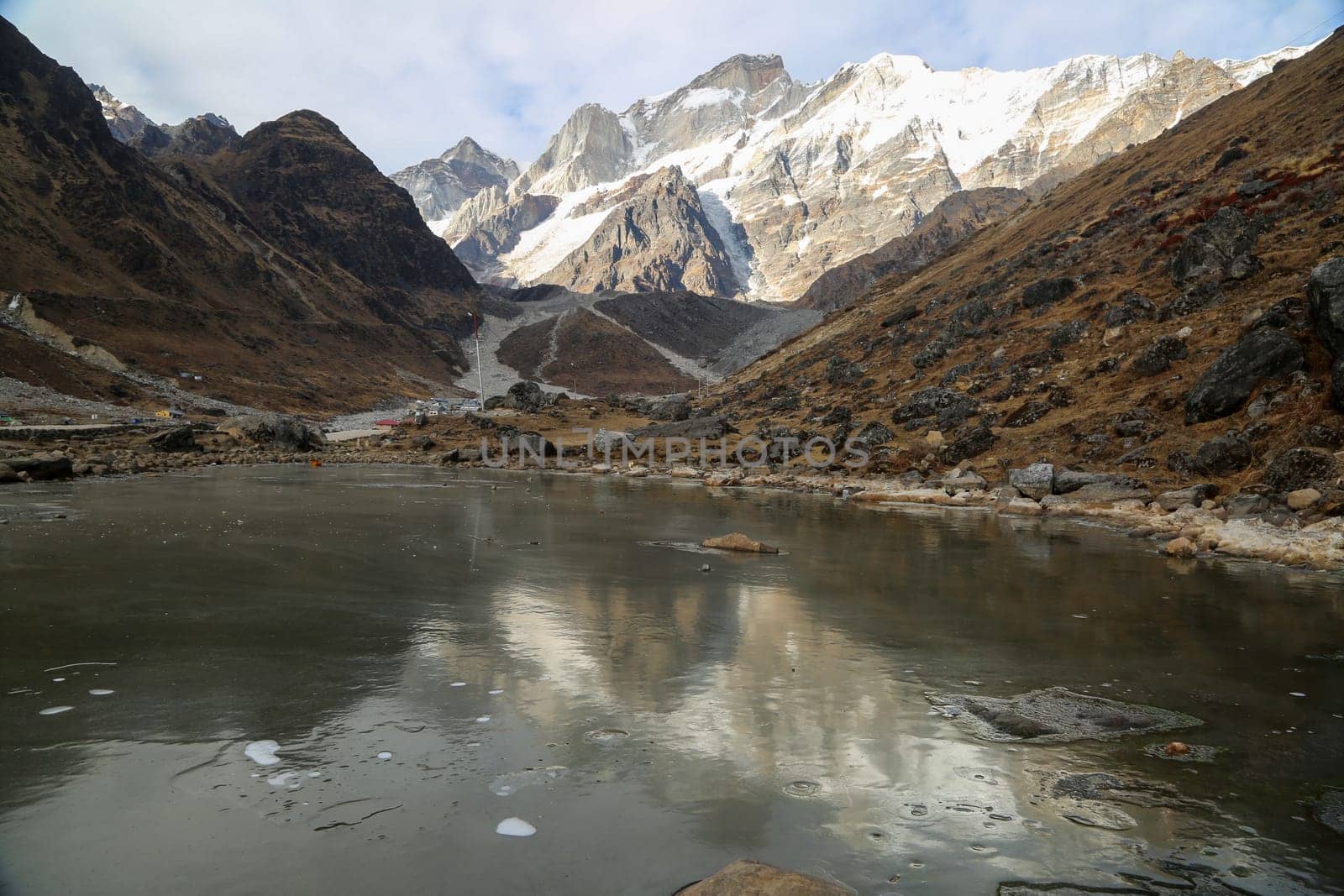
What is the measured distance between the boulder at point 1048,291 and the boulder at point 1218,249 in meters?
8.10

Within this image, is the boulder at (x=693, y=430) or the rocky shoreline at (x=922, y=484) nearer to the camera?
the rocky shoreline at (x=922, y=484)

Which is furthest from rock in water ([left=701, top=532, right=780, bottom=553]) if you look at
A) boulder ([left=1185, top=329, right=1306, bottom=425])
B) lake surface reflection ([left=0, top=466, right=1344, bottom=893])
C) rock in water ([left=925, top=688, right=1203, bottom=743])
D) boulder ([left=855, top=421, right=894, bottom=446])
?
boulder ([left=855, top=421, right=894, bottom=446])

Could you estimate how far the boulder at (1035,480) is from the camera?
1045 inches

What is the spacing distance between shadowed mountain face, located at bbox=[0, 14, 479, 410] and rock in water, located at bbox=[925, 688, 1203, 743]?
80.2m

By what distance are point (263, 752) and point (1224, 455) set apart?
26.1m

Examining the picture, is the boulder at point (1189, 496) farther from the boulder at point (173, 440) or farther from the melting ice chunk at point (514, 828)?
the boulder at point (173, 440)

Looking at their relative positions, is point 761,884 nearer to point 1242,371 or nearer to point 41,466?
point 1242,371

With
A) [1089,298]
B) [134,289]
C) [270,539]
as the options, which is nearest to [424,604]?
[270,539]

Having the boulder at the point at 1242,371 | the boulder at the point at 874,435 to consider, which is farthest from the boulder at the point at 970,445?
the boulder at the point at 1242,371

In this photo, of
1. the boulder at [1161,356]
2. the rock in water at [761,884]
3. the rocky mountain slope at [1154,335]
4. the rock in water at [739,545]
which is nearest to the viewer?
the rock in water at [761,884]

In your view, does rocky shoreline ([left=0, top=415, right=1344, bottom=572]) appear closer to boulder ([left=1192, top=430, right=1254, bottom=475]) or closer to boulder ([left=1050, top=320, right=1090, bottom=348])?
boulder ([left=1192, top=430, right=1254, bottom=475])

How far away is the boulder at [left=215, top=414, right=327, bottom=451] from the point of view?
169 ft

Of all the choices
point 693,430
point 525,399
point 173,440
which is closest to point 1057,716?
point 693,430

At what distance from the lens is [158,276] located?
111438mm
